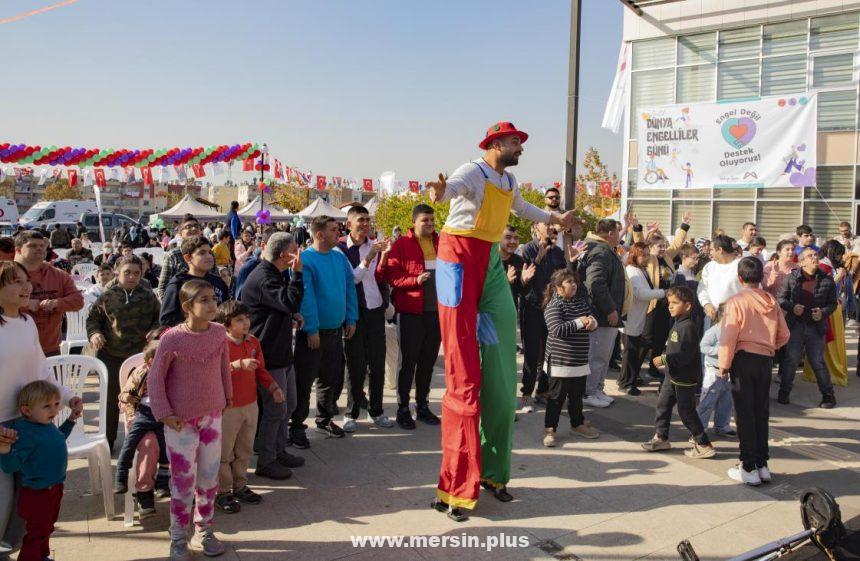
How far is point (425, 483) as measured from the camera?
4414mm

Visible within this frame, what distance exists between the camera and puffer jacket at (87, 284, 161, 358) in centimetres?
468

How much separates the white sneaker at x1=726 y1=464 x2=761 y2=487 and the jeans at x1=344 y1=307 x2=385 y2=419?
113 inches

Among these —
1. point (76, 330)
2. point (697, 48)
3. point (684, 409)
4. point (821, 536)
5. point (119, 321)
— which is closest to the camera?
point (821, 536)

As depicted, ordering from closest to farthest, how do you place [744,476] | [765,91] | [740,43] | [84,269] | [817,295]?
[744,476] → [817,295] → [84,269] → [765,91] → [740,43]

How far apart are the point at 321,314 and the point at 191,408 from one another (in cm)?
178

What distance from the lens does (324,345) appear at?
17.1ft

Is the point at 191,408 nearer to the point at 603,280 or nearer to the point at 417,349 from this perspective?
the point at 417,349

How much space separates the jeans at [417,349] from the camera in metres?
5.63

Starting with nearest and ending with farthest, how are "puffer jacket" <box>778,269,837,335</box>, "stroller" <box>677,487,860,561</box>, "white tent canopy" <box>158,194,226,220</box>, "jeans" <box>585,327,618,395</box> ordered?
"stroller" <box>677,487,860,561</box>
"jeans" <box>585,327,618,395</box>
"puffer jacket" <box>778,269,837,335</box>
"white tent canopy" <box>158,194,226,220</box>

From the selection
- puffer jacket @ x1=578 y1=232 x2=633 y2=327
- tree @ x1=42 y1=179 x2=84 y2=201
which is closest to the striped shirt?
puffer jacket @ x1=578 y1=232 x2=633 y2=327

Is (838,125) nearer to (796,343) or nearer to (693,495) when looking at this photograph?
(796,343)

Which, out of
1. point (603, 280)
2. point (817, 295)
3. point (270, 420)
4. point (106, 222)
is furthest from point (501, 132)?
point (106, 222)

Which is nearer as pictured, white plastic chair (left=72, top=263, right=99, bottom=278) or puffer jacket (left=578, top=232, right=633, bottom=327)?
puffer jacket (left=578, top=232, right=633, bottom=327)

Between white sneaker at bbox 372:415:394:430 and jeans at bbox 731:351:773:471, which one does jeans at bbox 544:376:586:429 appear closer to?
jeans at bbox 731:351:773:471
